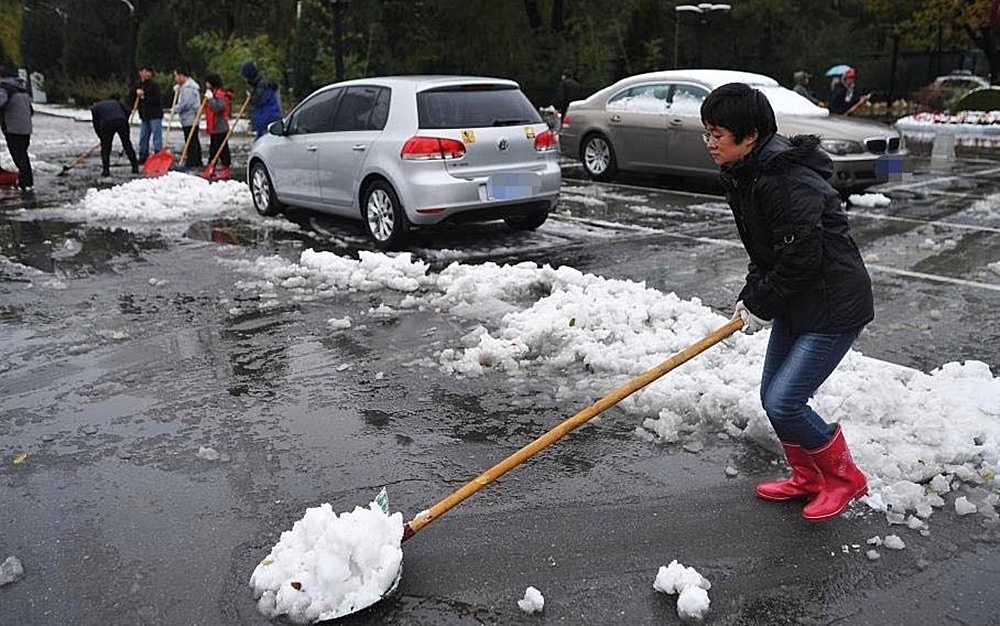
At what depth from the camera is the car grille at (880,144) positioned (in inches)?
454

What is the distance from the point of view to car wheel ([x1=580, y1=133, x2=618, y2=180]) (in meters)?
14.0

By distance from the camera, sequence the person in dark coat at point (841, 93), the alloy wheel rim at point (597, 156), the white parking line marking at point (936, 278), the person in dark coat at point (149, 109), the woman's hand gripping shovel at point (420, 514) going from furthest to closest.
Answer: the person in dark coat at point (841, 93) < the person in dark coat at point (149, 109) < the alloy wheel rim at point (597, 156) < the white parking line marking at point (936, 278) < the woman's hand gripping shovel at point (420, 514)

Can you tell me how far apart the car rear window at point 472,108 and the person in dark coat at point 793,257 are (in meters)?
5.50

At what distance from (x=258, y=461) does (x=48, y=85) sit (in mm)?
46343

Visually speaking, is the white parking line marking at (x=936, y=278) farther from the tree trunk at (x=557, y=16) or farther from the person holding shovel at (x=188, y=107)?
the tree trunk at (x=557, y=16)

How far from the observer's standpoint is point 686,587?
3225 mm

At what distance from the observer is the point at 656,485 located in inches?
162

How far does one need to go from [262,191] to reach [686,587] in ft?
30.0

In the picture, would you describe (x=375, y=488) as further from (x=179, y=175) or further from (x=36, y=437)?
(x=179, y=175)

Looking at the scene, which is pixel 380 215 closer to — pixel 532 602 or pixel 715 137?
pixel 715 137

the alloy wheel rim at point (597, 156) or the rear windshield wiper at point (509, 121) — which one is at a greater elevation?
the rear windshield wiper at point (509, 121)

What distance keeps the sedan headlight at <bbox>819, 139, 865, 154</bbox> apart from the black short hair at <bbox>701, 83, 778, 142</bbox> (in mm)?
8669

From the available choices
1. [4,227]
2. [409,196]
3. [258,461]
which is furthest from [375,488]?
[4,227]

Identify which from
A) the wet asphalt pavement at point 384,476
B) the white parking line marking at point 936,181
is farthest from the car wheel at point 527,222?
the white parking line marking at point 936,181
